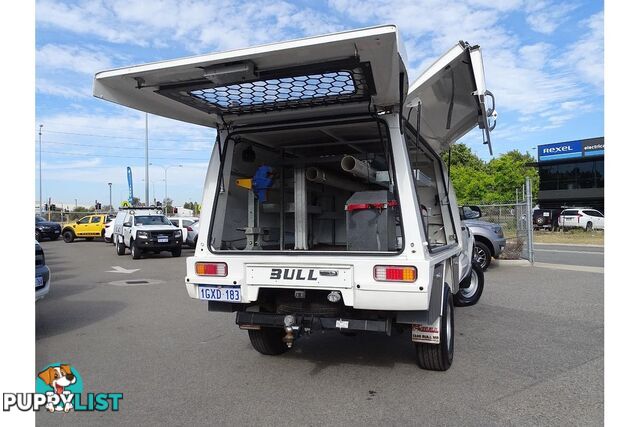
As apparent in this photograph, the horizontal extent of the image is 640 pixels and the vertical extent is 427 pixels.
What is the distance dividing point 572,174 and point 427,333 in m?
44.7

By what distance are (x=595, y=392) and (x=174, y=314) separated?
587cm

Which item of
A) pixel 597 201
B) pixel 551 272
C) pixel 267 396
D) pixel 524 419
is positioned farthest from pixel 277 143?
pixel 597 201

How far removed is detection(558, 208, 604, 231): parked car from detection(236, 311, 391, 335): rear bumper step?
32427 millimetres

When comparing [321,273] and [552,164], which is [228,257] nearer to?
[321,273]

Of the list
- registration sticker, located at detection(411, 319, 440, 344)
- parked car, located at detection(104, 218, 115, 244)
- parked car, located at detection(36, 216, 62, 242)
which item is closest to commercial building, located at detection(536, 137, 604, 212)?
parked car, located at detection(104, 218, 115, 244)

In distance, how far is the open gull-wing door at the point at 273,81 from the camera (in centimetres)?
339

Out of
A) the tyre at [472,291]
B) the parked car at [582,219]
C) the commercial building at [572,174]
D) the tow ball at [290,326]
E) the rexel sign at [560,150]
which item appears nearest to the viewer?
the tow ball at [290,326]

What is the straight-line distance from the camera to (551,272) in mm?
12695

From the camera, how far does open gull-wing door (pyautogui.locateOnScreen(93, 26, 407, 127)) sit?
339 centimetres

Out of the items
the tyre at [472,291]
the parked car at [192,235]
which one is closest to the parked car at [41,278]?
the tyre at [472,291]

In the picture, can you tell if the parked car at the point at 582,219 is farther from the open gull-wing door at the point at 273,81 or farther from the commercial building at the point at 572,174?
the open gull-wing door at the point at 273,81

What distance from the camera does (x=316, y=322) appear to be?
4281 mm

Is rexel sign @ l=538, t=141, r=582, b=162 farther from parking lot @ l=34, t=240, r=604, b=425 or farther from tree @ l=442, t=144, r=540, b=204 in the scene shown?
parking lot @ l=34, t=240, r=604, b=425

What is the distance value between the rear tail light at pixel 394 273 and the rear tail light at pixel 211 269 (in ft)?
4.52
